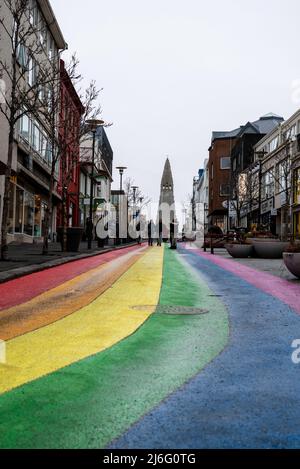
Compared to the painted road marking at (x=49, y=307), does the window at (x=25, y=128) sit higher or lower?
higher

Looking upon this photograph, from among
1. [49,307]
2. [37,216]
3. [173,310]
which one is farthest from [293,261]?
[37,216]

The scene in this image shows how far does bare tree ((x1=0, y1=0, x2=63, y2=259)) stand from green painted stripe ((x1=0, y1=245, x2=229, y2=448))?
9.60 metres

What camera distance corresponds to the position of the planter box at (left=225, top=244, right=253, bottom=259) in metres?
17.8

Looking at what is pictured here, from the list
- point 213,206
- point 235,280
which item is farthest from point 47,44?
point 213,206

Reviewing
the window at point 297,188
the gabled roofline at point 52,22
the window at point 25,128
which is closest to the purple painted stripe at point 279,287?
the window at point 25,128

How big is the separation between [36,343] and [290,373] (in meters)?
1.96

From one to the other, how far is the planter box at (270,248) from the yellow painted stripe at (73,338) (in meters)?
11.5

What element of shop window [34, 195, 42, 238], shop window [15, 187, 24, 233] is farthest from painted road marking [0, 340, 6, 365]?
shop window [34, 195, 42, 238]

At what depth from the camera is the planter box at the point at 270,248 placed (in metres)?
17.2

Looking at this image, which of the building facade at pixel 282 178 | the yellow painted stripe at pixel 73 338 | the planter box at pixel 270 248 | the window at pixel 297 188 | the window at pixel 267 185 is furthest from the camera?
the window at pixel 267 185

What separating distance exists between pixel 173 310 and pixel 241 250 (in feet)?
42.0

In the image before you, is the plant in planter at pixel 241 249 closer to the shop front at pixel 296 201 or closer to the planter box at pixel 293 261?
the planter box at pixel 293 261

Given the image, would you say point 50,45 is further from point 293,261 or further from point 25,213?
point 293,261
